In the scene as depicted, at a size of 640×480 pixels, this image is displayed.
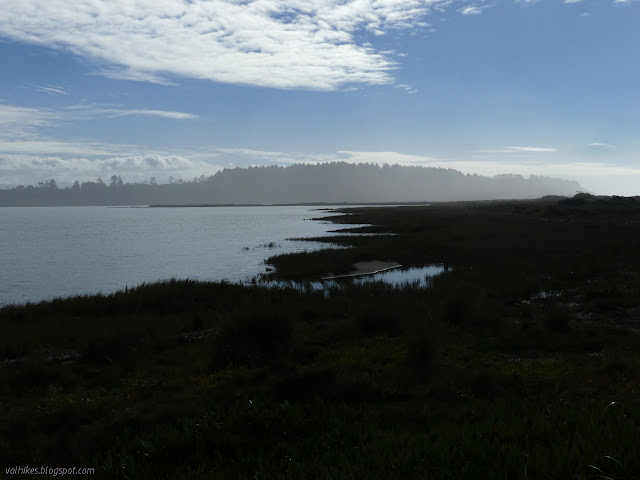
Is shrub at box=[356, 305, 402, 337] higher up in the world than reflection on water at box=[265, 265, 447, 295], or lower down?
higher up

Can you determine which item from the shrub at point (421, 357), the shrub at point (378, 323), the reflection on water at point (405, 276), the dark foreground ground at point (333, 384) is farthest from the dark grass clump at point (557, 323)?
the reflection on water at point (405, 276)

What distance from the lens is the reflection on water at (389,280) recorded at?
24627 millimetres

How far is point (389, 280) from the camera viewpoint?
2750cm

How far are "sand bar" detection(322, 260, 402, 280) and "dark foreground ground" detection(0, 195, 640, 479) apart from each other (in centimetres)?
724

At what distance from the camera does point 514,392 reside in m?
8.90

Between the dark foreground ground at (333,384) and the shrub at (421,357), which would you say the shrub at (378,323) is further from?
the shrub at (421,357)

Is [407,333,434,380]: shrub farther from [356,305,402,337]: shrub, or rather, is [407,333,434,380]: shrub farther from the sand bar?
the sand bar

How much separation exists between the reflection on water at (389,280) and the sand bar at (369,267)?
78 centimetres

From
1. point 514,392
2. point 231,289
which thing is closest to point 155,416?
point 514,392

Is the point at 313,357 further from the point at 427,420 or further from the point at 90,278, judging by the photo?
the point at 90,278

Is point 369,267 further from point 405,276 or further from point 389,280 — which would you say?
point 389,280

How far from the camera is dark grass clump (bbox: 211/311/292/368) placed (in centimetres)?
1200

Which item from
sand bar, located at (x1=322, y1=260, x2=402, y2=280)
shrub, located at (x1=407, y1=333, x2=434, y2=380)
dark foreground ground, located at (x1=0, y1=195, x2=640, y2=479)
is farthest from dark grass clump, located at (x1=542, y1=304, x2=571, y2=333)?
sand bar, located at (x1=322, y1=260, x2=402, y2=280)

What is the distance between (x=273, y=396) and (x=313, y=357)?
3.36 m
